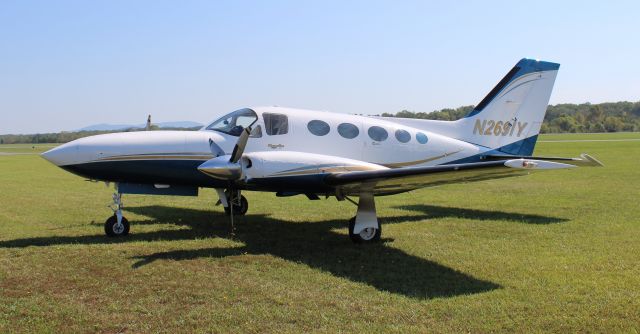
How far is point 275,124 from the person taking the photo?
10766mm

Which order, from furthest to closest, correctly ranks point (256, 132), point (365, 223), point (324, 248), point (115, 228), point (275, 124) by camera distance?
point (275, 124) → point (256, 132) → point (115, 228) → point (365, 223) → point (324, 248)

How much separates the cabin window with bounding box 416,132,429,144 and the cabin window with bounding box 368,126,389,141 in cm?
87

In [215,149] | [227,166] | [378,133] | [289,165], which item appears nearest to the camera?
[227,166]

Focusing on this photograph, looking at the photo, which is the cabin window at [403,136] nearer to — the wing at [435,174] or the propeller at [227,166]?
the wing at [435,174]

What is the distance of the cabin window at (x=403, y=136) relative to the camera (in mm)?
11938

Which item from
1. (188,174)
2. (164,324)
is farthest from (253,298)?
(188,174)

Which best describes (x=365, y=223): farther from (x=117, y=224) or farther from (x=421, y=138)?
(x=117, y=224)

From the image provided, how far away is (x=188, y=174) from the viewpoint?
10.3 metres

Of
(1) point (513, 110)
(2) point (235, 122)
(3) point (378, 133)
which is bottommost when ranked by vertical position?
(3) point (378, 133)

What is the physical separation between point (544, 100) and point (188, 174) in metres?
9.09

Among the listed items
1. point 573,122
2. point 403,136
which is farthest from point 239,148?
point 573,122

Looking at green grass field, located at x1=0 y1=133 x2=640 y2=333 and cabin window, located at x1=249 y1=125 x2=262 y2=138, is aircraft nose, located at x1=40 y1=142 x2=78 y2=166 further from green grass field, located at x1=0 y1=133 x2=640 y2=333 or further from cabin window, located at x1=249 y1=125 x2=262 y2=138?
cabin window, located at x1=249 y1=125 x2=262 y2=138

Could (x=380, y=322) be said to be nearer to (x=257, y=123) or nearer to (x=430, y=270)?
(x=430, y=270)

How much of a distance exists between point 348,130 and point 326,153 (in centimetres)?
80
